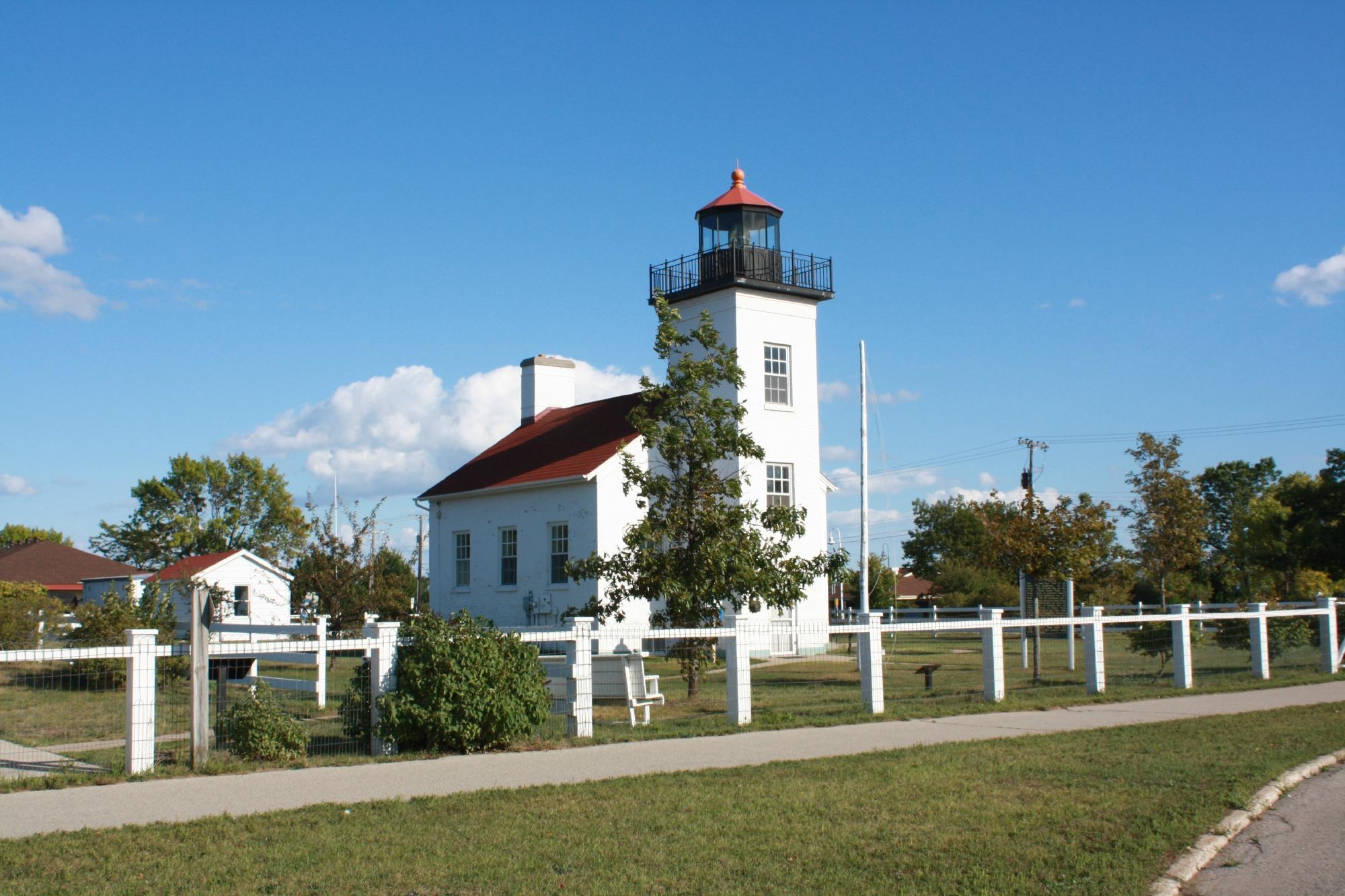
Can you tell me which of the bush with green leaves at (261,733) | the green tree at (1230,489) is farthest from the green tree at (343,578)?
the green tree at (1230,489)

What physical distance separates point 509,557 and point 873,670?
18929 millimetres

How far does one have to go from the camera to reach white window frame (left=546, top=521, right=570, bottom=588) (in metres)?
30.0

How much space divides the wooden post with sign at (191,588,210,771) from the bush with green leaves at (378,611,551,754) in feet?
5.41

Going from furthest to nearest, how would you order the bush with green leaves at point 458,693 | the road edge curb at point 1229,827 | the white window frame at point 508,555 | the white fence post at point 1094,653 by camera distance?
the white window frame at point 508,555 < the white fence post at point 1094,653 < the bush with green leaves at point 458,693 < the road edge curb at point 1229,827

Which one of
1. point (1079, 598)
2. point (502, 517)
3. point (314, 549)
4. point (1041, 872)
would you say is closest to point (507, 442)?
point (502, 517)

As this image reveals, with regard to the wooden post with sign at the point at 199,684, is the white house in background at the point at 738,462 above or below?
above

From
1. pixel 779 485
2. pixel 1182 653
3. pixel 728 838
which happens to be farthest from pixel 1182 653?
pixel 728 838

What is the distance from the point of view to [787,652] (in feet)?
93.7

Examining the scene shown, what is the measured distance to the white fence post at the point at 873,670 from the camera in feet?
48.2

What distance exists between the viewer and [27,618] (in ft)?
82.8

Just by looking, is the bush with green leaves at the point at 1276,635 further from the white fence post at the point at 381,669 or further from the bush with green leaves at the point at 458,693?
the white fence post at the point at 381,669

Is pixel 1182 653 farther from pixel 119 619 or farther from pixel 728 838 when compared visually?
pixel 119 619

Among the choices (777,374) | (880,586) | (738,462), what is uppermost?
(777,374)

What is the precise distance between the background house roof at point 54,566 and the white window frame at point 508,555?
32.5m
